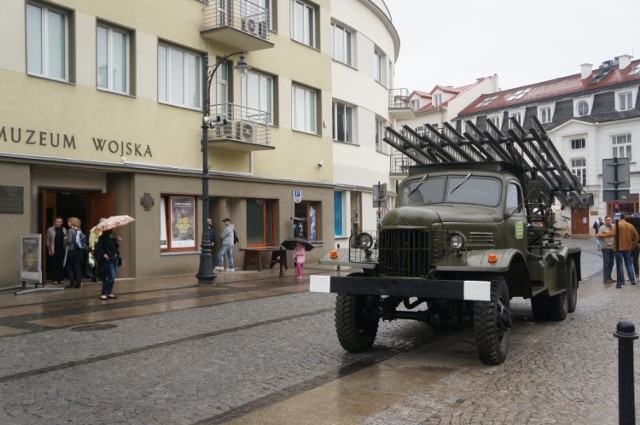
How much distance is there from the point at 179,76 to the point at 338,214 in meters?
10.9

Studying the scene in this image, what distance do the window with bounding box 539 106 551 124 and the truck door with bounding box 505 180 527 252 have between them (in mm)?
50245

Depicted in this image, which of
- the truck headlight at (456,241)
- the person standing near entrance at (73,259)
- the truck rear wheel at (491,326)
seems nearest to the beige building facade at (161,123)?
the person standing near entrance at (73,259)

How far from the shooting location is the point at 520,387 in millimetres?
6125

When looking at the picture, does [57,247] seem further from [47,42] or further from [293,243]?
[293,243]

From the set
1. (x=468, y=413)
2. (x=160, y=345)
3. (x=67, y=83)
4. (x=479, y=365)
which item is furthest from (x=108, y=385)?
→ (x=67, y=83)

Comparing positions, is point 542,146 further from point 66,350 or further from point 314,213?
point 314,213

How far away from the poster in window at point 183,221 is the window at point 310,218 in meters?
5.62

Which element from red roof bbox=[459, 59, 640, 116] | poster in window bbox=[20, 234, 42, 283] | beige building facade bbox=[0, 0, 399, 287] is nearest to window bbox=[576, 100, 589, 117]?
red roof bbox=[459, 59, 640, 116]

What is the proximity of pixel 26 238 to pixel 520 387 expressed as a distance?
11986 mm

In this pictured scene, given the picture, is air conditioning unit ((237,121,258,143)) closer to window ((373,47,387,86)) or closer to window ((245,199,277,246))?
window ((245,199,277,246))

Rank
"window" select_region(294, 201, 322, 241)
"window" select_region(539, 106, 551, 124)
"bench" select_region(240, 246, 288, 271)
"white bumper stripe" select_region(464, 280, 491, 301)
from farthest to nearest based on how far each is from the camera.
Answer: "window" select_region(539, 106, 551, 124), "window" select_region(294, 201, 322, 241), "bench" select_region(240, 246, 288, 271), "white bumper stripe" select_region(464, 280, 491, 301)

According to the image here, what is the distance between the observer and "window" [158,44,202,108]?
61.4ft

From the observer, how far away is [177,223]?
757 inches

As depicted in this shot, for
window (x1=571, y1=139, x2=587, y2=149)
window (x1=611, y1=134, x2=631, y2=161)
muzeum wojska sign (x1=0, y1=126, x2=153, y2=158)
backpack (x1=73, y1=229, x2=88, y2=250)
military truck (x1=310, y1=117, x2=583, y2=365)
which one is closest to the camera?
military truck (x1=310, y1=117, x2=583, y2=365)
